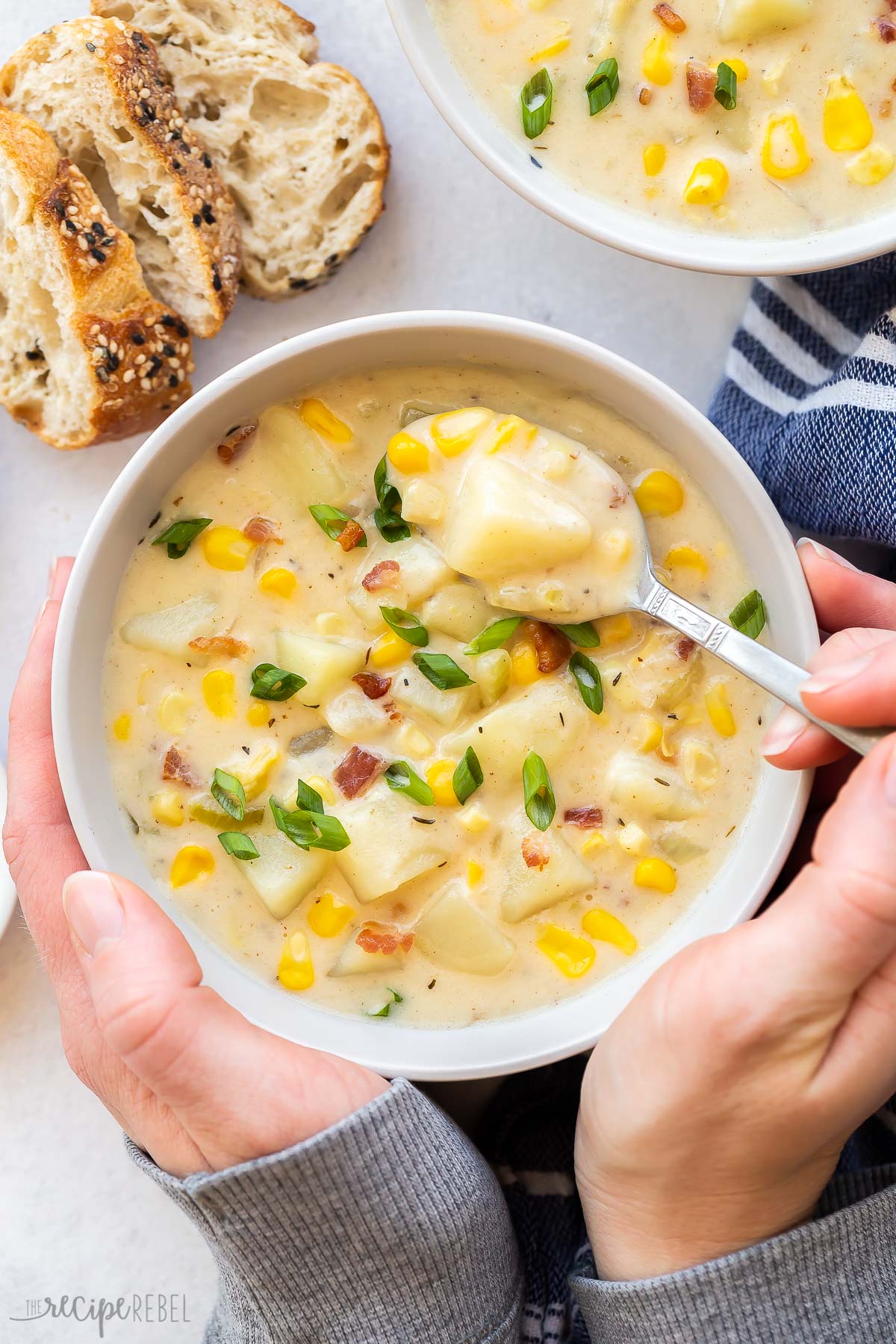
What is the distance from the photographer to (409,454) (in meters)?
2.16

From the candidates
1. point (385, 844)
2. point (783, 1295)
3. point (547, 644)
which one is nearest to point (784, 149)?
point (547, 644)

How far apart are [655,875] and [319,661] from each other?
767 mm

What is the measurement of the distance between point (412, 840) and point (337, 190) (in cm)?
148

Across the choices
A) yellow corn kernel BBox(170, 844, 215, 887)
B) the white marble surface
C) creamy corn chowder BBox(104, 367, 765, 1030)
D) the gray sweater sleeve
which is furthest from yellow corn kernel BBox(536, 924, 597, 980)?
the white marble surface

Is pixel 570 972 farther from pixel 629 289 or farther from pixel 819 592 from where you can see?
pixel 629 289

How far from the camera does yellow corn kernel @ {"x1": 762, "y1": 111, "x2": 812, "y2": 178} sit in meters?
2.22

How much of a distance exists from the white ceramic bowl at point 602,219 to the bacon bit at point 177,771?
4.15ft

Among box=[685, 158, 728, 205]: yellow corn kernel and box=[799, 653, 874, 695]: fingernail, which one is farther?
box=[685, 158, 728, 205]: yellow corn kernel

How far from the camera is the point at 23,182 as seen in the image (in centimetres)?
237

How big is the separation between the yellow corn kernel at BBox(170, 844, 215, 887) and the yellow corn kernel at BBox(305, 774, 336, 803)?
25 centimetres

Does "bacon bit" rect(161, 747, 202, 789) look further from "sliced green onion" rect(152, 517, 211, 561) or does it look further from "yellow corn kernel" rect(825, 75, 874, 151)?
"yellow corn kernel" rect(825, 75, 874, 151)

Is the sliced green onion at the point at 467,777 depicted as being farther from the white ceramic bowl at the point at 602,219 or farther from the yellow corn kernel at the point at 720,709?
the white ceramic bowl at the point at 602,219

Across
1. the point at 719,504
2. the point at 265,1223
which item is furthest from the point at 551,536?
the point at 265,1223

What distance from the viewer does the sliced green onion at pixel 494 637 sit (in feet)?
7.17
